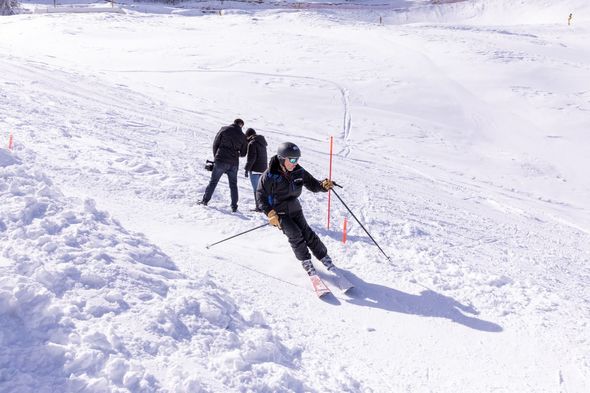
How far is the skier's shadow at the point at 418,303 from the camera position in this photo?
612 centimetres

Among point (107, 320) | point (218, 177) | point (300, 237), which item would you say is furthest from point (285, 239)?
point (107, 320)

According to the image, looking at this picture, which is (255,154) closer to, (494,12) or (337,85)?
(337,85)

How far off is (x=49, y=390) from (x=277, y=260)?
420 centimetres

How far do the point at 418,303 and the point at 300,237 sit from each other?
1790mm

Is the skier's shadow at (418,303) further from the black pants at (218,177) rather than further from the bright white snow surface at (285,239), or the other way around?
the black pants at (218,177)

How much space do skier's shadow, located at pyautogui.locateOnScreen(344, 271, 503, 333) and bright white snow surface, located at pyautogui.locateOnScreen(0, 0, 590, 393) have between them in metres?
0.03

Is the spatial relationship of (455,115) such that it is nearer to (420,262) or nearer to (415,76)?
(415,76)

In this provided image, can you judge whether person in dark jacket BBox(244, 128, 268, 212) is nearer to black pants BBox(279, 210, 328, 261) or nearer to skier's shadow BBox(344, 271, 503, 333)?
black pants BBox(279, 210, 328, 261)

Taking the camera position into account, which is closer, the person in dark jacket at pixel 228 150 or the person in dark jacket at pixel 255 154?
the person in dark jacket at pixel 228 150

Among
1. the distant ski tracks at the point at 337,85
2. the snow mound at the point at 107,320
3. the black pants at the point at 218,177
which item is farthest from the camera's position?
the distant ski tracks at the point at 337,85

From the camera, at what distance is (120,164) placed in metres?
10.5

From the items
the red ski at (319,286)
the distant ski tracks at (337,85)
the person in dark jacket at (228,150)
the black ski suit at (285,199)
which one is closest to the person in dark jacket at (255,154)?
the person in dark jacket at (228,150)

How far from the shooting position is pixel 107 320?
14.1 feet

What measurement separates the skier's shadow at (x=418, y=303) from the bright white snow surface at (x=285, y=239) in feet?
0.09
